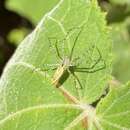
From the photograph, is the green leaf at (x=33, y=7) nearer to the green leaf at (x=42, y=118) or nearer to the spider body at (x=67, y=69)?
the spider body at (x=67, y=69)

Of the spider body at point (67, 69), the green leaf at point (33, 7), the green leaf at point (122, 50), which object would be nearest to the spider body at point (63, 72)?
the spider body at point (67, 69)

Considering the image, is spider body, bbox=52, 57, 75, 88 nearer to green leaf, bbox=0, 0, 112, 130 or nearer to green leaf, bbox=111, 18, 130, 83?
green leaf, bbox=0, 0, 112, 130

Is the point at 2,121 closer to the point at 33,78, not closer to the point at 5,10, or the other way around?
the point at 33,78

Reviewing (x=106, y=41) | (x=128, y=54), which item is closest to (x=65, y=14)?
(x=106, y=41)

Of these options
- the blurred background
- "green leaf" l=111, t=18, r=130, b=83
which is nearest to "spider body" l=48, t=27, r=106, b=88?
the blurred background

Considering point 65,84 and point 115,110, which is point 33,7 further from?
point 115,110
